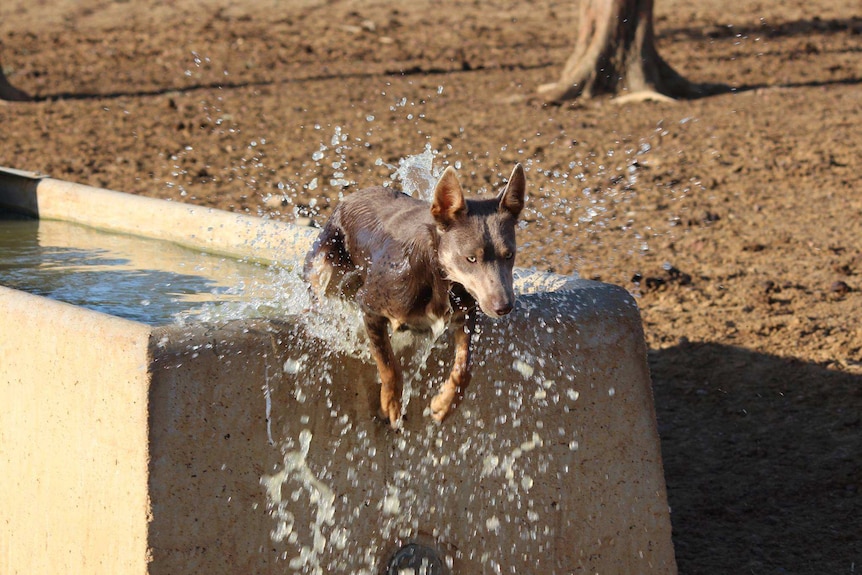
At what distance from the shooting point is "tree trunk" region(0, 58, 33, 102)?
12.0 meters

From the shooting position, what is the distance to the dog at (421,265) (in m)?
3.05

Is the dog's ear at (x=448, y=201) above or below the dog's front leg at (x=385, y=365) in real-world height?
above

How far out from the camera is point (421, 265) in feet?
10.5

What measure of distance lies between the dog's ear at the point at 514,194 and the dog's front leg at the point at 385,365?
493 mm

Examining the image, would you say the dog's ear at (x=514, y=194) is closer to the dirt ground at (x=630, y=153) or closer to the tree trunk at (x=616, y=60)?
the dirt ground at (x=630, y=153)

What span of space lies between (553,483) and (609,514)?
263 mm

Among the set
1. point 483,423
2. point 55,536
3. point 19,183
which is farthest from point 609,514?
point 19,183

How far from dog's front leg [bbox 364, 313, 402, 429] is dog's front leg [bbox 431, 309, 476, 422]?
0.45ft

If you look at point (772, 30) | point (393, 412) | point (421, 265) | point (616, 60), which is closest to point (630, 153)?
point (616, 60)

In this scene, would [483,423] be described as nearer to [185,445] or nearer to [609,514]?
[609,514]

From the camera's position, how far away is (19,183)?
6.84 metres

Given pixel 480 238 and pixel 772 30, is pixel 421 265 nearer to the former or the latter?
pixel 480 238

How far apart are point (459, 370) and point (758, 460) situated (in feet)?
8.62

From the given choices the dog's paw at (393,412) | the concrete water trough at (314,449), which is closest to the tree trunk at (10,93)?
the concrete water trough at (314,449)
